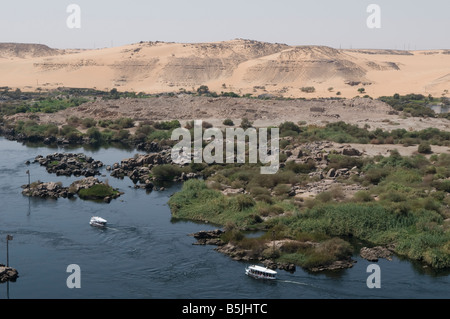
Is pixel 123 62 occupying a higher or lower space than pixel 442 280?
higher

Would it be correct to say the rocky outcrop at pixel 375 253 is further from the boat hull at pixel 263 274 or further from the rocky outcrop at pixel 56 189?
the rocky outcrop at pixel 56 189

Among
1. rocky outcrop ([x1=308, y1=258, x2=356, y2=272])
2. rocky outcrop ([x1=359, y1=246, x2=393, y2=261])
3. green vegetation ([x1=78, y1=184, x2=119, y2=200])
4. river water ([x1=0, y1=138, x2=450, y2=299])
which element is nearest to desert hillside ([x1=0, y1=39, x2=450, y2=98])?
green vegetation ([x1=78, y1=184, x2=119, y2=200])

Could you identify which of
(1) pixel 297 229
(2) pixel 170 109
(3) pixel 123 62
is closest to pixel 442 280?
(1) pixel 297 229

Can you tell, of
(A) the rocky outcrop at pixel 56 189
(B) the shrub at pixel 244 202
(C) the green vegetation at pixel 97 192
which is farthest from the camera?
(C) the green vegetation at pixel 97 192

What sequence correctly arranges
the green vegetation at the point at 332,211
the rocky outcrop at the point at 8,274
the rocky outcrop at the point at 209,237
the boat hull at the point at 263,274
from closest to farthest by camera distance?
the rocky outcrop at the point at 8,274
the boat hull at the point at 263,274
the green vegetation at the point at 332,211
the rocky outcrop at the point at 209,237

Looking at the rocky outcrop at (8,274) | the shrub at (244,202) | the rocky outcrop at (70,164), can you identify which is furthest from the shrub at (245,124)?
the rocky outcrop at (8,274)

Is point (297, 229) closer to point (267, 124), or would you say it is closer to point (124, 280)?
point (124, 280)

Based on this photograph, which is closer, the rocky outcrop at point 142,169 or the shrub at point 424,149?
the rocky outcrop at point 142,169
